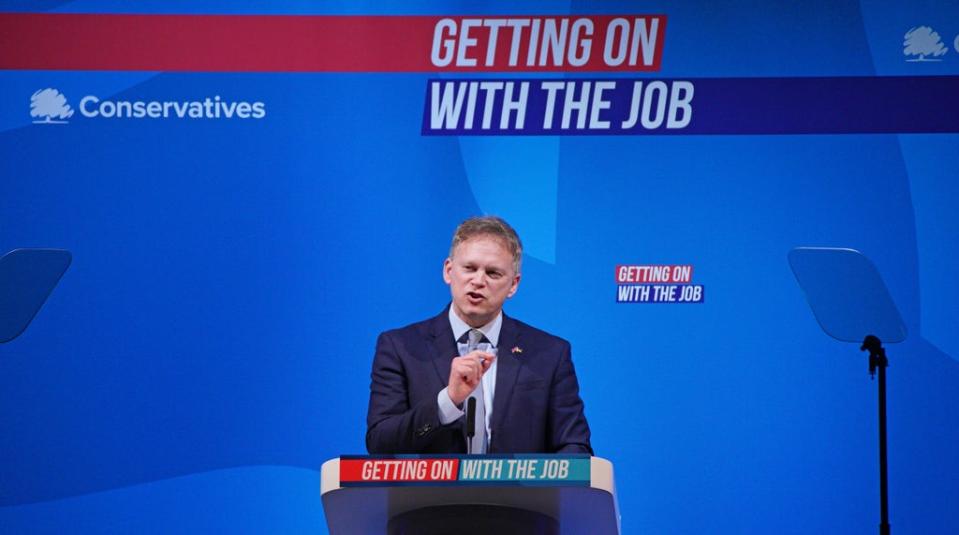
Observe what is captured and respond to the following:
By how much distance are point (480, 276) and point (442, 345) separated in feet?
0.79

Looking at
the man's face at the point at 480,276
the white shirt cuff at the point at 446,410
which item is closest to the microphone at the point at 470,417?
the white shirt cuff at the point at 446,410

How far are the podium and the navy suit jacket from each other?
0.68 metres

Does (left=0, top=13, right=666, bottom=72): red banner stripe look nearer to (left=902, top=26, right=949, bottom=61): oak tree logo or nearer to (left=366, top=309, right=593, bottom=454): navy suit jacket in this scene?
(left=902, top=26, right=949, bottom=61): oak tree logo

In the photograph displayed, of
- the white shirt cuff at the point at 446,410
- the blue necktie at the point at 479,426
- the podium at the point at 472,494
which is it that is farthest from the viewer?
the blue necktie at the point at 479,426

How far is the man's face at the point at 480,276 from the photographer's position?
3.92 metres

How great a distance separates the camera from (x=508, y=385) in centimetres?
384

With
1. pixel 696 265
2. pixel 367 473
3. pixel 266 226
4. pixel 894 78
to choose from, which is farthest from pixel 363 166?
pixel 367 473

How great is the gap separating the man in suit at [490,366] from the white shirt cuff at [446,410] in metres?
0.18

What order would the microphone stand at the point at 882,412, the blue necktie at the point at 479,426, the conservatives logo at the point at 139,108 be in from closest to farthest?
the blue necktie at the point at 479,426
the microphone stand at the point at 882,412
the conservatives logo at the point at 139,108

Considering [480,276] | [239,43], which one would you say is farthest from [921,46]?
[239,43]

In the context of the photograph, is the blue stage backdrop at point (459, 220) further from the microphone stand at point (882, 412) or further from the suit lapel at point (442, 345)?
the suit lapel at point (442, 345)

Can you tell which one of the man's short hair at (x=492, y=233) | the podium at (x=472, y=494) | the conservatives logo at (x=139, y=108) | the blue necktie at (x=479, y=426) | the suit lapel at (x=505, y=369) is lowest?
the podium at (x=472, y=494)

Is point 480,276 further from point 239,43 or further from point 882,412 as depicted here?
point 239,43

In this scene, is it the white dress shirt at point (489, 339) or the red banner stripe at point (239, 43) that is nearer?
the white dress shirt at point (489, 339)
